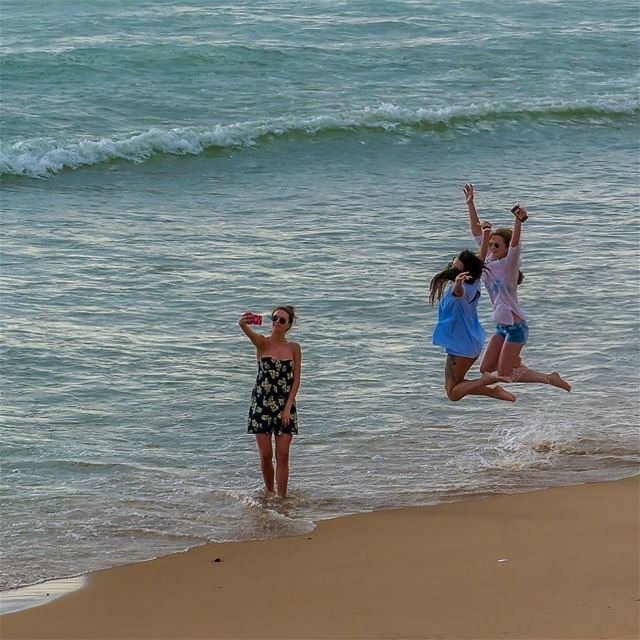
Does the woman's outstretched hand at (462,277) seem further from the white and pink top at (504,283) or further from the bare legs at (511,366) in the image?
the bare legs at (511,366)

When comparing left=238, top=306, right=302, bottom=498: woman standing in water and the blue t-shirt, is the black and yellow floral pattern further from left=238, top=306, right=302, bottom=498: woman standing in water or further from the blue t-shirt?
the blue t-shirt

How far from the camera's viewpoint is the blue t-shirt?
9.60 m

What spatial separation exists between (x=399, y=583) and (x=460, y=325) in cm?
242

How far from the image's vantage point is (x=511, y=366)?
33.0 ft

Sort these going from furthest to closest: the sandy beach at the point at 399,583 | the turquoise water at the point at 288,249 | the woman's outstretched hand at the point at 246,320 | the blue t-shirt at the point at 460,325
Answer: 1. the turquoise water at the point at 288,249
2. the blue t-shirt at the point at 460,325
3. the woman's outstretched hand at the point at 246,320
4. the sandy beach at the point at 399,583

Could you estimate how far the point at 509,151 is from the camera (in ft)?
71.2

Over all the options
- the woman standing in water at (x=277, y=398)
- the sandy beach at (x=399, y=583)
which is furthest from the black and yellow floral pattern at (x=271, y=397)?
the sandy beach at (x=399, y=583)

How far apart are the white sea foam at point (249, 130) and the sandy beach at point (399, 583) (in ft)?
39.6

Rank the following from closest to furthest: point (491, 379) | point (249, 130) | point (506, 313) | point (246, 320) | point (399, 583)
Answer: point (399, 583)
point (246, 320)
point (491, 379)
point (506, 313)
point (249, 130)

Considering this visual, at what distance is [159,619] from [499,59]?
72.0 ft

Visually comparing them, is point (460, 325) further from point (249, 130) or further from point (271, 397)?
point (249, 130)

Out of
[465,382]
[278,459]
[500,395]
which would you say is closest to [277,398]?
[278,459]

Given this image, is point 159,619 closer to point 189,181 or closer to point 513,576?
point 513,576

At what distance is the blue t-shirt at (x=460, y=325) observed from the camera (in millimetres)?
9602
